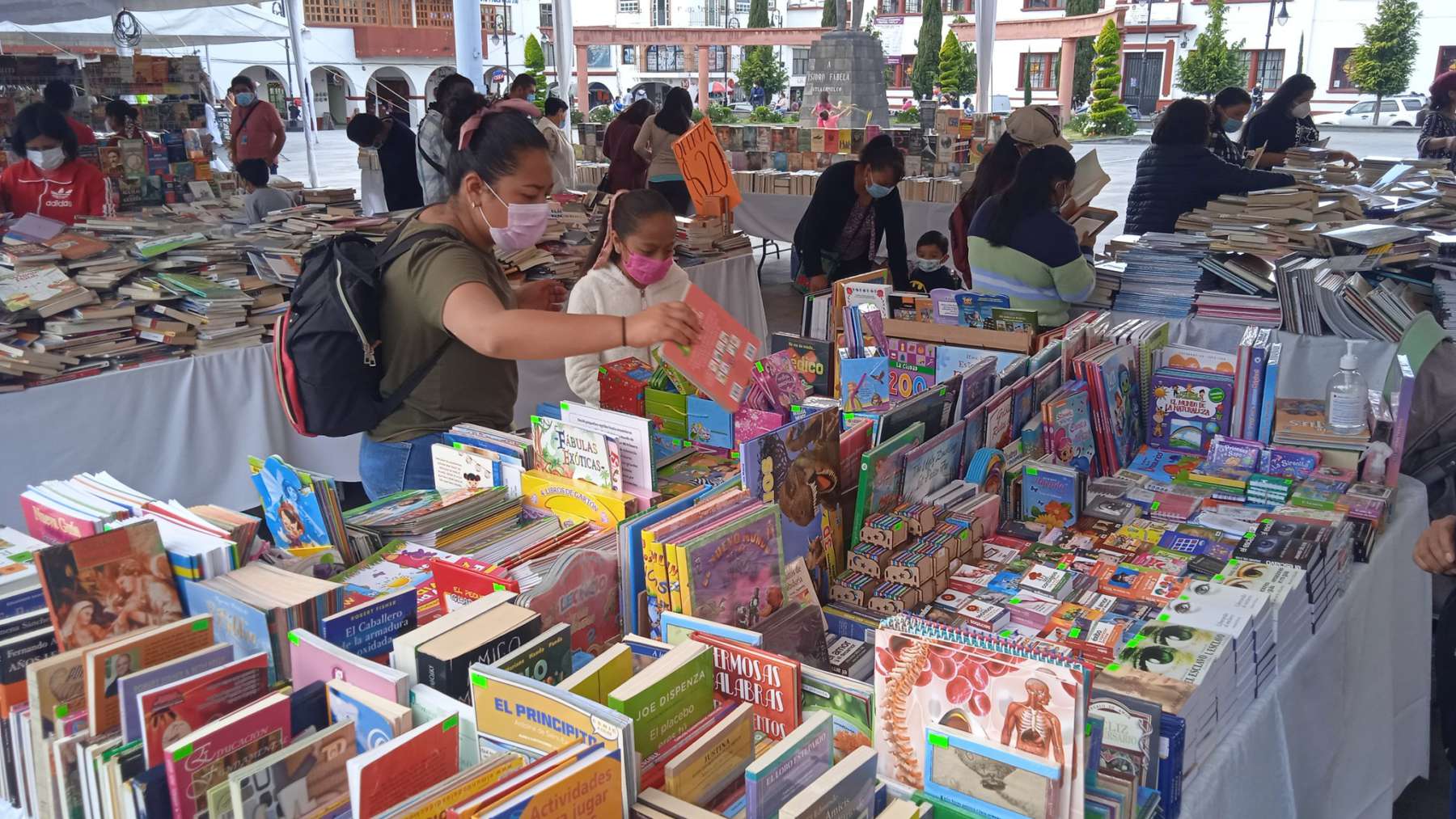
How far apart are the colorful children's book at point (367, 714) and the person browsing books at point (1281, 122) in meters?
7.42

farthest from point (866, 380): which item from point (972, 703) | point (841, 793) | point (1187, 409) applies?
point (841, 793)

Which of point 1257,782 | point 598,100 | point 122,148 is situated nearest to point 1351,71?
point 598,100

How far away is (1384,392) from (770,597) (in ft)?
6.94

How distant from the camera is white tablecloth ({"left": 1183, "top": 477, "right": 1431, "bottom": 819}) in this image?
6.07 feet

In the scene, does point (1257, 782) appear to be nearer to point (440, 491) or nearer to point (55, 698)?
point (440, 491)

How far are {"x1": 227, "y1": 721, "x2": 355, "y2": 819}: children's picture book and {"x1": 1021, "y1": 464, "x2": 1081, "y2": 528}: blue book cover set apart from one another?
5.85ft

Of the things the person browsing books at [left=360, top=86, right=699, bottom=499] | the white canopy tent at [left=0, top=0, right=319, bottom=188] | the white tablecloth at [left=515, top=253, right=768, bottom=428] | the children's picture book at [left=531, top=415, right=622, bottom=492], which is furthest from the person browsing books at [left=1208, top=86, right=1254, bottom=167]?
the white canopy tent at [left=0, top=0, right=319, bottom=188]

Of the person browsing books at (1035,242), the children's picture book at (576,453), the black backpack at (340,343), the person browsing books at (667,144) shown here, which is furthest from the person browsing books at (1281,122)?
the black backpack at (340,343)

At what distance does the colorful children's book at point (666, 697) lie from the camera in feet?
4.28

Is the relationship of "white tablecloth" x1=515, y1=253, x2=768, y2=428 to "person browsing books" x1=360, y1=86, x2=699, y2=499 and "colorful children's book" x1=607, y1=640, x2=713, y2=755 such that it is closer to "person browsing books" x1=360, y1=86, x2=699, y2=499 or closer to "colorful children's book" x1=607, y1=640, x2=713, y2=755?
"person browsing books" x1=360, y1=86, x2=699, y2=499

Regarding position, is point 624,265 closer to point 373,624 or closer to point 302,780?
point 373,624

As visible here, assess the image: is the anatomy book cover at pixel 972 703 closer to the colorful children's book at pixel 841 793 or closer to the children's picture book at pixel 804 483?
the colorful children's book at pixel 841 793

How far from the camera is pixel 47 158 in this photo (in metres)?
5.45

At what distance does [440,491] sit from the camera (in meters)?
2.38
